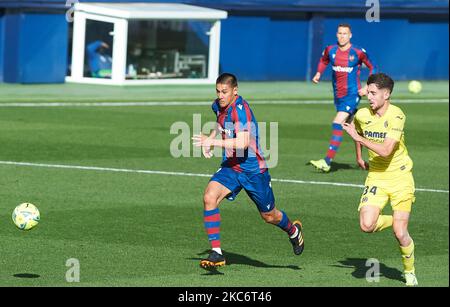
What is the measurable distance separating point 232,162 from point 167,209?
11.5 feet

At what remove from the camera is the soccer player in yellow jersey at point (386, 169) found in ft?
38.8

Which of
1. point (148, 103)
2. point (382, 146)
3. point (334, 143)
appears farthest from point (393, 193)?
point (148, 103)

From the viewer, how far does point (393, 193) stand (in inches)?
473

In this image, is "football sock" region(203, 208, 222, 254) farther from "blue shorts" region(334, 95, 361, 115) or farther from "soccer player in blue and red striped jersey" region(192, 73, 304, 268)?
"blue shorts" region(334, 95, 361, 115)

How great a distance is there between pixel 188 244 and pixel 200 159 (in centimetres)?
760

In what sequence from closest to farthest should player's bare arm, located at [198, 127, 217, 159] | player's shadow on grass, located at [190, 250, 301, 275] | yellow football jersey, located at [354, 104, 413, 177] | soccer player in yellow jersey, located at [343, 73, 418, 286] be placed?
soccer player in yellow jersey, located at [343, 73, 418, 286]
yellow football jersey, located at [354, 104, 413, 177]
player's bare arm, located at [198, 127, 217, 159]
player's shadow on grass, located at [190, 250, 301, 275]

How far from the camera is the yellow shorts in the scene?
472 inches

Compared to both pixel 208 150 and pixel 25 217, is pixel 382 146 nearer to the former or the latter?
pixel 208 150

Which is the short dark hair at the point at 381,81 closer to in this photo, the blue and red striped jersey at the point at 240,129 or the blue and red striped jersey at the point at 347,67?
the blue and red striped jersey at the point at 240,129

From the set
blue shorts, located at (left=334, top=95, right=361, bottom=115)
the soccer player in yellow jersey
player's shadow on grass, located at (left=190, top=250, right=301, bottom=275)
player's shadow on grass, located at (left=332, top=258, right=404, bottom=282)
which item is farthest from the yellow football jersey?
blue shorts, located at (left=334, top=95, right=361, bottom=115)

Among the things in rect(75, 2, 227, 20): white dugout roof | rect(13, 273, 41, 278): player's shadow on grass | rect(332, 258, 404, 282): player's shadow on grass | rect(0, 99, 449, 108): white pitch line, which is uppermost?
rect(75, 2, 227, 20): white dugout roof

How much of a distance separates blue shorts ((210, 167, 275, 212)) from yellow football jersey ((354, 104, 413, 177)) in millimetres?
1113

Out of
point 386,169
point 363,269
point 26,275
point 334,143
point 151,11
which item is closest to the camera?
point 26,275

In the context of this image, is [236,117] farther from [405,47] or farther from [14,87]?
[405,47]
